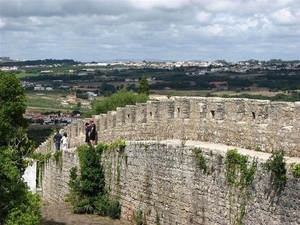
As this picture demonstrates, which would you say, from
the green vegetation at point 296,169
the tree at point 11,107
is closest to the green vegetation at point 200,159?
the green vegetation at point 296,169

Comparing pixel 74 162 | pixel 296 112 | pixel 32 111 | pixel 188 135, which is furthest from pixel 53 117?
pixel 296 112

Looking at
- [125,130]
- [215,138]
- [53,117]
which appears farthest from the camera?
[53,117]

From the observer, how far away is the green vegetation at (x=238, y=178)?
1125cm

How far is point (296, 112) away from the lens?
37.1ft

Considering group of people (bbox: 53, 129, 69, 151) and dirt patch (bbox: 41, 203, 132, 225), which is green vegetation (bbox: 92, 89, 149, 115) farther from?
dirt patch (bbox: 41, 203, 132, 225)

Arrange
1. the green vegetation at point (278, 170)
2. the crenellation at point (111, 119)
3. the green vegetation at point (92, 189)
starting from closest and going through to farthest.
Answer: the green vegetation at point (278, 170), the green vegetation at point (92, 189), the crenellation at point (111, 119)

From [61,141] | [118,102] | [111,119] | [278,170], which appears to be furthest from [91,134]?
[118,102]

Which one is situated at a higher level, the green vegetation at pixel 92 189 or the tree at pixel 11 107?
the tree at pixel 11 107

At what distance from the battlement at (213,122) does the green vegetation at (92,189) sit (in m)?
1.43

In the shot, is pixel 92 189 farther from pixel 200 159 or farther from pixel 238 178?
pixel 238 178

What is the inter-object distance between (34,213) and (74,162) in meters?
7.36

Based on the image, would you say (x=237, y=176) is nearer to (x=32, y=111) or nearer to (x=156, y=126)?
(x=156, y=126)

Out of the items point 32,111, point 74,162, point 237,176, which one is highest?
point 237,176

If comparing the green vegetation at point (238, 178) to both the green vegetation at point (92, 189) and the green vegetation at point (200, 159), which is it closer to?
the green vegetation at point (200, 159)
